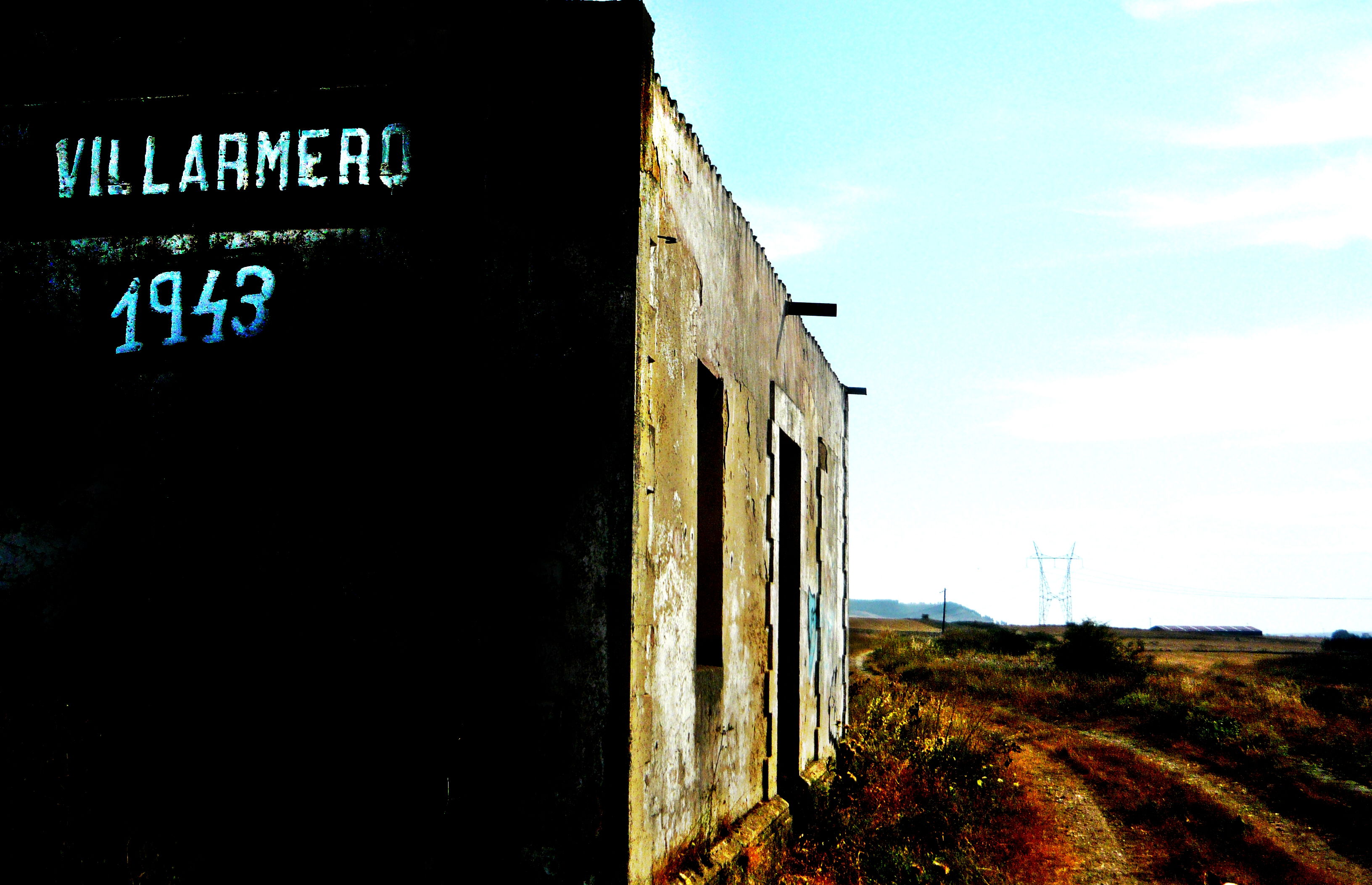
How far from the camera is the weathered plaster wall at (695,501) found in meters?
4.54

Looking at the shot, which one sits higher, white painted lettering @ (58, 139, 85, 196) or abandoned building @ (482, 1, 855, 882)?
Result: white painted lettering @ (58, 139, 85, 196)

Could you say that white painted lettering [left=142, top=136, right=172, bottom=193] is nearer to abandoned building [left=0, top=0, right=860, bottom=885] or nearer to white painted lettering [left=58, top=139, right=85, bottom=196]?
abandoned building [left=0, top=0, right=860, bottom=885]

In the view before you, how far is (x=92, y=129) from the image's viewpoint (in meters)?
4.97

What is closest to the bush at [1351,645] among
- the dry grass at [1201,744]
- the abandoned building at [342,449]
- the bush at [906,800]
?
the dry grass at [1201,744]

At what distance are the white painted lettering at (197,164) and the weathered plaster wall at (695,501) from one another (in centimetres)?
198

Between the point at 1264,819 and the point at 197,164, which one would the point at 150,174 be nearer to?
the point at 197,164

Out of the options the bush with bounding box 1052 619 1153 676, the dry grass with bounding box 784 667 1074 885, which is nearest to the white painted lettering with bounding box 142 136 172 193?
the dry grass with bounding box 784 667 1074 885

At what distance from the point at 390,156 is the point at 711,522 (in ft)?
8.84

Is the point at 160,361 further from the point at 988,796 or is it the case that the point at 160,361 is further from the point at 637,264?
the point at 988,796

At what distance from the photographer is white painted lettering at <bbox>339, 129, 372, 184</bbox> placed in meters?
4.70

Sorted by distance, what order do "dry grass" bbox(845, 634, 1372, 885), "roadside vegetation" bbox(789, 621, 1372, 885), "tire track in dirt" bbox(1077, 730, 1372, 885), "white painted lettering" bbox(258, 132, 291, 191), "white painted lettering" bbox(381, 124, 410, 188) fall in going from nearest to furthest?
"white painted lettering" bbox(381, 124, 410, 188) → "white painted lettering" bbox(258, 132, 291, 191) → "roadside vegetation" bbox(789, 621, 1372, 885) → "tire track in dirt" bbox(1077, 730, 1372, 885) → "dry grass" bbox(845, 634, 1372, 885)

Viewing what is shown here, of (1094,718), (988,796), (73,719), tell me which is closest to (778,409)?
(988,796)

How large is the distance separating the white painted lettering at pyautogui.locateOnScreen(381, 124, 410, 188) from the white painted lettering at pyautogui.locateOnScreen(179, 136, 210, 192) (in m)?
0.84

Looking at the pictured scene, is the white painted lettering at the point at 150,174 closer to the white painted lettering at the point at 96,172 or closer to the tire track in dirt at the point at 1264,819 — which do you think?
the white painted lettering at the point at 96,172
